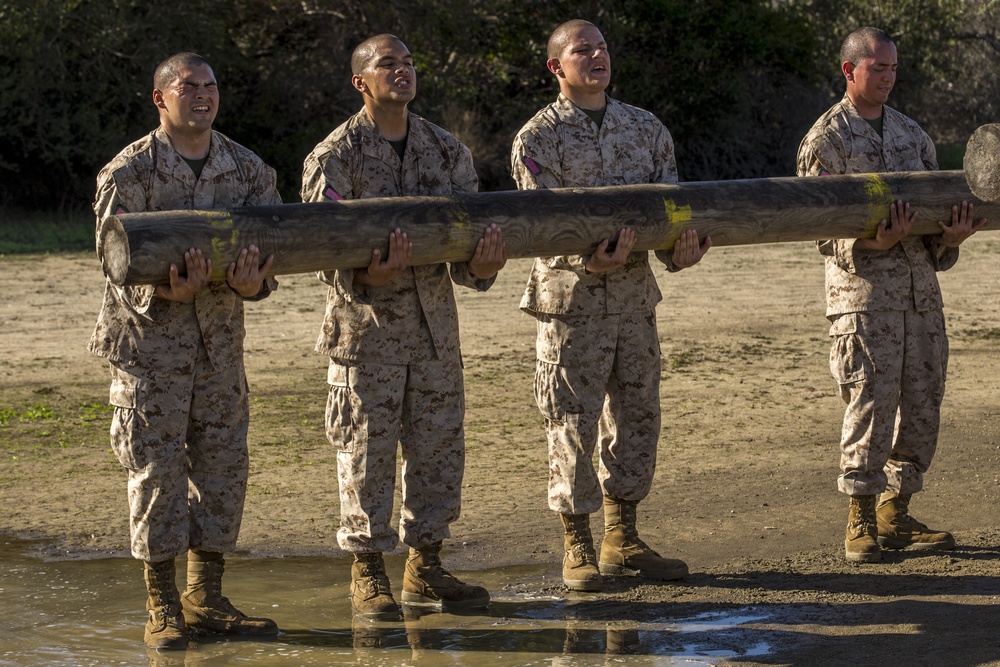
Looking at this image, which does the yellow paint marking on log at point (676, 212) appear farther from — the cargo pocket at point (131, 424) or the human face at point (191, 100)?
the cargo pocket at point (131, 424)

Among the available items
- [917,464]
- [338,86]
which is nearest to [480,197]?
[917,464]

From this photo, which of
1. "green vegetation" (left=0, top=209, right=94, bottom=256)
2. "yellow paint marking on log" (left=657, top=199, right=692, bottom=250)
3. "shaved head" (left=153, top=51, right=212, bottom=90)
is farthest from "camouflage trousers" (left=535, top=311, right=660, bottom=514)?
"green vegetation" (left=0, top=209, right=94, bottom=256)

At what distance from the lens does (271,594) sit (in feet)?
20.2

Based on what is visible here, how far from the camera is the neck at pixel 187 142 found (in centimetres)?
550

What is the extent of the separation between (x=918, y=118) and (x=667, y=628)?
81.8 ft

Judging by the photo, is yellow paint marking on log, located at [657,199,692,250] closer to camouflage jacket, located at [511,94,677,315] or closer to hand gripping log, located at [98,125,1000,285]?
hand gripping log, located at [98,125,1000,285]

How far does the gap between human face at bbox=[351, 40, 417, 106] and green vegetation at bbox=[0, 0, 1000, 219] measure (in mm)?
11922

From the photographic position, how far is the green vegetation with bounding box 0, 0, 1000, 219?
19469 mm

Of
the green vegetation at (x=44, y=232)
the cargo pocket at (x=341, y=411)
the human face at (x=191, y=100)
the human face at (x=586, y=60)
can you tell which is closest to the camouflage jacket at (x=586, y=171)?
the human face at (x=586, y=60)

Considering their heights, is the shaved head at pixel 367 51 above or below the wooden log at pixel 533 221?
above

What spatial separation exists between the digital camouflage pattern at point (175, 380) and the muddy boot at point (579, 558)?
4.58 feet

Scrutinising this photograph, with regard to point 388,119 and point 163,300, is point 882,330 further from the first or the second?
point 163,300

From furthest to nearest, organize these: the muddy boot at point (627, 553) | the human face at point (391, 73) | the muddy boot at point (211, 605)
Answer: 1. the muddy boot at point (627, 553)
2. the human face at point (391, 73)
3. the muddy boot at point (211, 605)

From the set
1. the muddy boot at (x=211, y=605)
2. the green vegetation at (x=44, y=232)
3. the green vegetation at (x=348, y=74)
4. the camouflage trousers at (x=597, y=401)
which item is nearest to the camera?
the muddy boot at (x=211, y=605)
